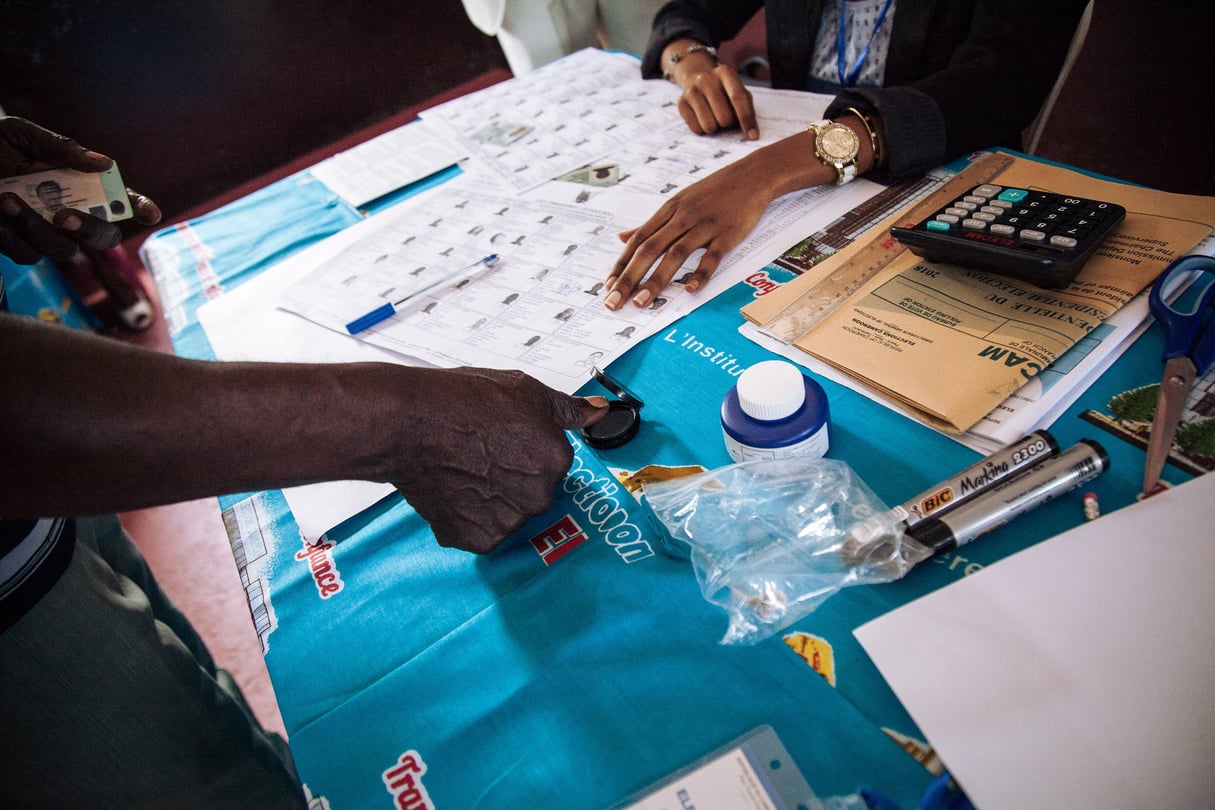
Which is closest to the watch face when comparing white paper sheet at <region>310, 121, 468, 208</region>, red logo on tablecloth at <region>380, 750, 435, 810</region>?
white paper sheet at <region>310, 121, 468, 208</region>

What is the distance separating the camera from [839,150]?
2.72 ft

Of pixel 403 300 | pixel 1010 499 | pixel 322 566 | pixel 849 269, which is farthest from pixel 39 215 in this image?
pixel 1010 499

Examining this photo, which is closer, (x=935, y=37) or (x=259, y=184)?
(x=935, y=37)

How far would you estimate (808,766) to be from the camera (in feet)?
1.31

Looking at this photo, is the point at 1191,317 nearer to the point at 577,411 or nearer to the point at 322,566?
the point at 577,411

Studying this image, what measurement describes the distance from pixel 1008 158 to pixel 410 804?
881 mm

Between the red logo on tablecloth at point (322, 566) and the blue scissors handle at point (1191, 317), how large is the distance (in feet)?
2.29

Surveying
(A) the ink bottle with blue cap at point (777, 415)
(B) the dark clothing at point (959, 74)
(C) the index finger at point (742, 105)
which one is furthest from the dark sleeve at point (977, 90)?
(A) the ink bottle with blue cap at point (777, 415)

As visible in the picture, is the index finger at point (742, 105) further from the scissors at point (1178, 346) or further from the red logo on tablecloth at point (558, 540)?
the red logo on tablecloth at point (558, 540)

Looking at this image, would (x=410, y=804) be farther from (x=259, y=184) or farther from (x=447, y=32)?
(x=447, y=32)

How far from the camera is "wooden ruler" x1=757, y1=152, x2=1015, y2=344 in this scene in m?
0.66

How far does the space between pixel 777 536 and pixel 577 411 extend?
0.21 m

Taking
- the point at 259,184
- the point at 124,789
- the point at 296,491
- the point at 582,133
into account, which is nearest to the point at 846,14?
the point at 582,133

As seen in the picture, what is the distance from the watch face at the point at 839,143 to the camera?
2.71 ft
